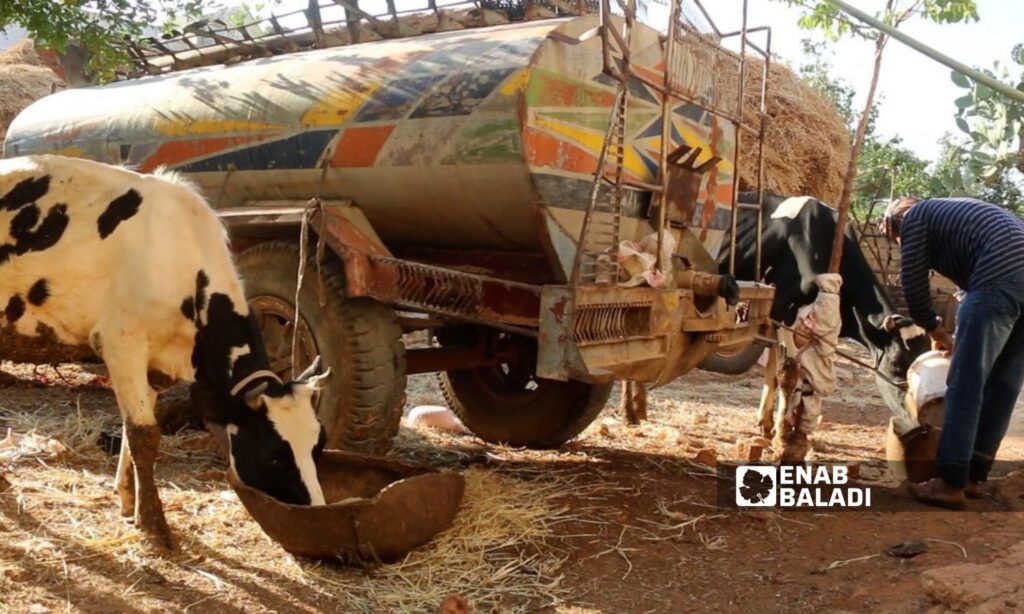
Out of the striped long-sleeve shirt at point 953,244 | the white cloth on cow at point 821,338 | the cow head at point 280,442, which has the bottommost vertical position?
the cow head at point 280,442

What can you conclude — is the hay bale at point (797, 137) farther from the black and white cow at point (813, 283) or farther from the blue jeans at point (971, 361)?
the blue jeans at point (971, 361)

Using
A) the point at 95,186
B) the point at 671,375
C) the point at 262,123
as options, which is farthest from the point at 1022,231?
the point at 95,186

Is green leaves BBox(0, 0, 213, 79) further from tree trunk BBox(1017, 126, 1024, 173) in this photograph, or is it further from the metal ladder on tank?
tree trunk BBox(1017, 126, 1024, 173)

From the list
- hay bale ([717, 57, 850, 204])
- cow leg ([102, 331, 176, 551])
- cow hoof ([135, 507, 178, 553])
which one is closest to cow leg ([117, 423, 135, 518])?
cow leg ([102, 331, 176, 551])

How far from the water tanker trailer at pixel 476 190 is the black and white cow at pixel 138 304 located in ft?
2.08

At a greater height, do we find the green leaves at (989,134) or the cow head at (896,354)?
the green leaves at (989,134)

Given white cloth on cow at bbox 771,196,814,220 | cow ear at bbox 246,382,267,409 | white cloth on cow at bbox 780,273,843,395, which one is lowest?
cow ear at bbox 246,382,267,409

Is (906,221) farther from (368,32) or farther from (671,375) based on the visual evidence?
(368,32)

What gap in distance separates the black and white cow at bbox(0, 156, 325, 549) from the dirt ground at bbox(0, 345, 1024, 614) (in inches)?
12.4

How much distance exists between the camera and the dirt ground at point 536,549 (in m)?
3.60

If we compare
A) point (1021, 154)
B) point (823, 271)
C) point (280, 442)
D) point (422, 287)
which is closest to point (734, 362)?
point (823, 271)

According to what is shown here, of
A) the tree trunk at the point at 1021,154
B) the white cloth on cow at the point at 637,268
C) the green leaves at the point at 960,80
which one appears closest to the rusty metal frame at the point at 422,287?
the white cloth on cow at the point at 637,268

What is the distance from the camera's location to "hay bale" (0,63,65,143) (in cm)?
1278

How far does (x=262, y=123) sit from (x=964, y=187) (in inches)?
575
